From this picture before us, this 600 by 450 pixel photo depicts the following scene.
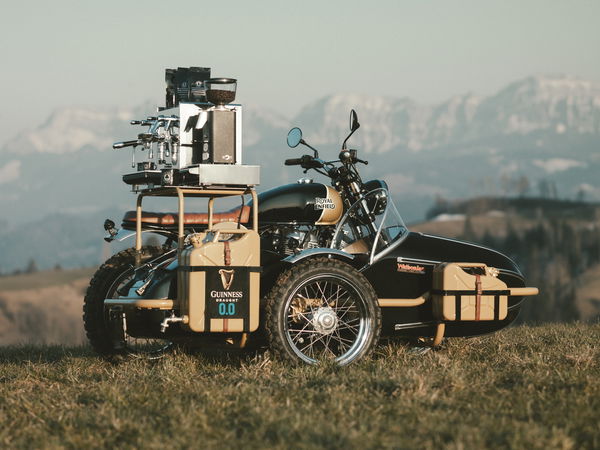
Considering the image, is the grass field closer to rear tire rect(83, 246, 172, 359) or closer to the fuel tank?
rear tire rect(83, 246, 172, 359)

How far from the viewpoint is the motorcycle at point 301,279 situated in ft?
29.0

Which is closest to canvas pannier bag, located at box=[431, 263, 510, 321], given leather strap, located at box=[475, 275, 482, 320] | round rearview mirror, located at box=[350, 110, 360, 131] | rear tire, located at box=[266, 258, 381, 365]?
leather strap, located at box=[475, 275, 482, 320]

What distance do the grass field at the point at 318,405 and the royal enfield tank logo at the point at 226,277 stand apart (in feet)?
2.34

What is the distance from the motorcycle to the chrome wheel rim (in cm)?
1

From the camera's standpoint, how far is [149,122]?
32.4ft

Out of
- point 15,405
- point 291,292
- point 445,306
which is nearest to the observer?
point 15,405

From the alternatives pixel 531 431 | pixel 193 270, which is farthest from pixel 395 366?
pixel 531 431

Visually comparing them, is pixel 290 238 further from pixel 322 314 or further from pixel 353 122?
pixel 353 122

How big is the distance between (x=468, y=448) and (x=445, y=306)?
4.23m

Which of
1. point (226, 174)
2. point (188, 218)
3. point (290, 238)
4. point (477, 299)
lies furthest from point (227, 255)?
point (477, 299)

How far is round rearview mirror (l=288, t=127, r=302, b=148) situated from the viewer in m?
10.4

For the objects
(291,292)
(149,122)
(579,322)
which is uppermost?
(149,122)

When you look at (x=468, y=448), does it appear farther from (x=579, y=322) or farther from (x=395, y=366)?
(x=579, y=322)

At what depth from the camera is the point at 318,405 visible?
6.86 metres
